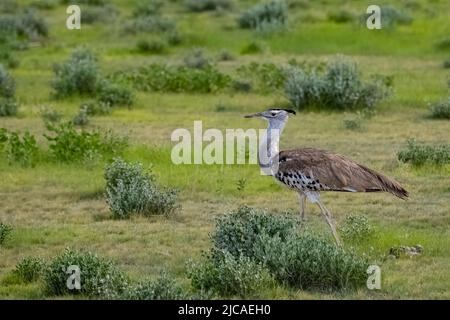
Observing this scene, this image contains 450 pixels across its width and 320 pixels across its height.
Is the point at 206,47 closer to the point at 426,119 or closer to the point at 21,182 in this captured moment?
the point at 426,119

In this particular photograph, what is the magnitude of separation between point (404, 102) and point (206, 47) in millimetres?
7872

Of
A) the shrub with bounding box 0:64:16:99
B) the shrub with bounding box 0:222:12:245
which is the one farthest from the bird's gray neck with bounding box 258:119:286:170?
the shrub with bounding box 0:64:16:99

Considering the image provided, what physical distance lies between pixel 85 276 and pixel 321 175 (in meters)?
2.28

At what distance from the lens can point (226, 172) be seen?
13578 millimetres

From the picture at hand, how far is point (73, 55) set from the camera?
68.3 ft

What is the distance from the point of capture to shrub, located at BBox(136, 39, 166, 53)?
25.5m

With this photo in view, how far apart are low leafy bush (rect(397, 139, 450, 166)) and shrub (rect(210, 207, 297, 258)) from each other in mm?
4737

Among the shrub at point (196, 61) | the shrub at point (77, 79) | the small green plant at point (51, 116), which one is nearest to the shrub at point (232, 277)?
the small green plant at point (51, 116)

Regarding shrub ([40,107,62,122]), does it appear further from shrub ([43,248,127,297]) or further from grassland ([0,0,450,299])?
shrub ([43,248,127,297])

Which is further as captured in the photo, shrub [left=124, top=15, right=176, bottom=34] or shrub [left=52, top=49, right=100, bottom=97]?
shrub [left=124, top=15, right=176, bottom=34]

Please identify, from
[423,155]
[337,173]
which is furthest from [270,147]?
[423,155]

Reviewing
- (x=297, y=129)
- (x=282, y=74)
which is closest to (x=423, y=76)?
(x=282, y=74)

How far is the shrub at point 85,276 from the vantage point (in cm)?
838

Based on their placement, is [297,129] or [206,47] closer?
[297,129]
